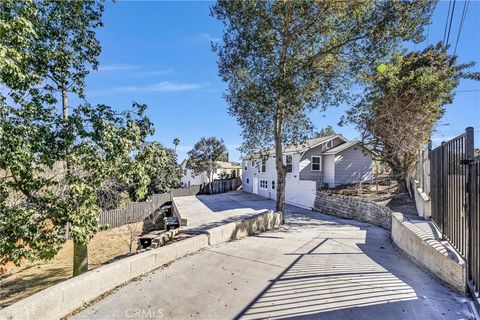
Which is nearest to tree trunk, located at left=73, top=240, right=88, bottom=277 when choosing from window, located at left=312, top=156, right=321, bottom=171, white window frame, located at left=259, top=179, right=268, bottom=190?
window, located at left=312, top=156, right=321, bottom=171

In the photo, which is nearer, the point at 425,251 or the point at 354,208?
the point at 425,251

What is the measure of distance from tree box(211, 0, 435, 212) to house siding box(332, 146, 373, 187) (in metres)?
10.4

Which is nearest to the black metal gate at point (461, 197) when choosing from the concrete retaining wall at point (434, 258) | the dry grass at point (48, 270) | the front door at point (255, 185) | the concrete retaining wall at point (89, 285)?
the concrete retaining wall at point (434, 258)

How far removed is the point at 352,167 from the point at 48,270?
19917 millimetres

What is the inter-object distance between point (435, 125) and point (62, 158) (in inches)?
710

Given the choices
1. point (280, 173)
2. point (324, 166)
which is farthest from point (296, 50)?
point (324, 166)

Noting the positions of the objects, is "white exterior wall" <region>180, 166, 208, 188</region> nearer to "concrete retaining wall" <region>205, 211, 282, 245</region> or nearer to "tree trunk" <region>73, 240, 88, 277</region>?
"concrete retaining wall" <region>205, 211, 282, 245</region>

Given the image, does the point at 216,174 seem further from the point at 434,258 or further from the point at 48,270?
the point at 434,258

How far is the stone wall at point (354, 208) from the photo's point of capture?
12494 mm

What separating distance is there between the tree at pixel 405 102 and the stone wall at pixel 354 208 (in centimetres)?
294

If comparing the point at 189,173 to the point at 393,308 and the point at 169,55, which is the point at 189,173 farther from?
the point at 393,308

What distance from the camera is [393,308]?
3.87 meters

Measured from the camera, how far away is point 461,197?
472cm

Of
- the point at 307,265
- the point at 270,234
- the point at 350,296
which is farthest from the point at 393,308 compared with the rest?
the point at 270,234
